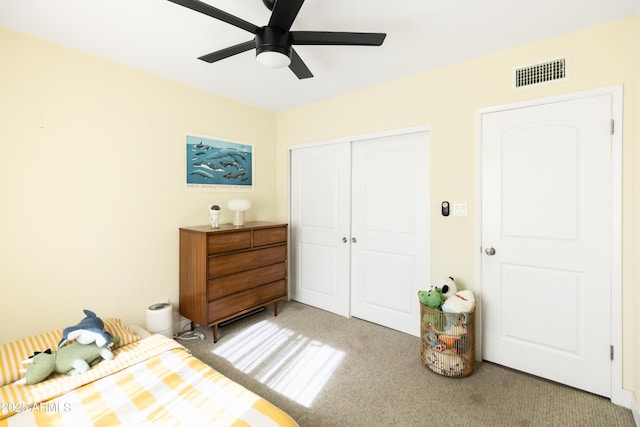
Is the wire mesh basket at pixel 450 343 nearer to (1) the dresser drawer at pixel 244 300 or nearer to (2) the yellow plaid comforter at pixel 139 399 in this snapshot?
(2) the yellow plaid comforter at pixel 139 399

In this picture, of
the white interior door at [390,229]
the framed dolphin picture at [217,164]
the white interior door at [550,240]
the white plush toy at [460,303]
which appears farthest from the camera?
the framed dolphin picture at [217,164]

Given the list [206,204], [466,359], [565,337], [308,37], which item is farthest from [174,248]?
[565,337]

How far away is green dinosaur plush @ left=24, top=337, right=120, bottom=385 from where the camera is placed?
5.18 feet

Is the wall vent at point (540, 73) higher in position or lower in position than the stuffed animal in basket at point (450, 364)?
higher

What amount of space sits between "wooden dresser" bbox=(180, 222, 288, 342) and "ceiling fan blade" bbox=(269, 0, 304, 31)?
5.67 feet

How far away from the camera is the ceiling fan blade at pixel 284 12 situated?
1.36m

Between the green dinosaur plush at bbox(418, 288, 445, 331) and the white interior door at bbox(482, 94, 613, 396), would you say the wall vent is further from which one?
the green dinosaur plush at bbox(418, 288, 445, 331)

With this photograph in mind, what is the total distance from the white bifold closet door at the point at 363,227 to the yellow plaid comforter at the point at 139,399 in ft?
6.16

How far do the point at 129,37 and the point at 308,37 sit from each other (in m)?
1.41

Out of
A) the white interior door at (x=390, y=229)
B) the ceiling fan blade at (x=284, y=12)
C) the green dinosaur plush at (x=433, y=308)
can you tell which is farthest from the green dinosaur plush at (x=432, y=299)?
the ceiling fan blade at (x=284, y=12)

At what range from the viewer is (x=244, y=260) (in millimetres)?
2873

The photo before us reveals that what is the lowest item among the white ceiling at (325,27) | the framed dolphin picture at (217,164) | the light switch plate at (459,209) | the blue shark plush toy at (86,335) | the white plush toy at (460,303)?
the blue shark plush toy at (86,335)

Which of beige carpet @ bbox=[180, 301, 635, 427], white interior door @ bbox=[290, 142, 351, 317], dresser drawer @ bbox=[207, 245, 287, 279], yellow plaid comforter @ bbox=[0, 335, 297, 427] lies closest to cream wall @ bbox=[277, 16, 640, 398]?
white interior door @ bbox=[290, 142, 351, 317]

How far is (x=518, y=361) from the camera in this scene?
7.28ft
